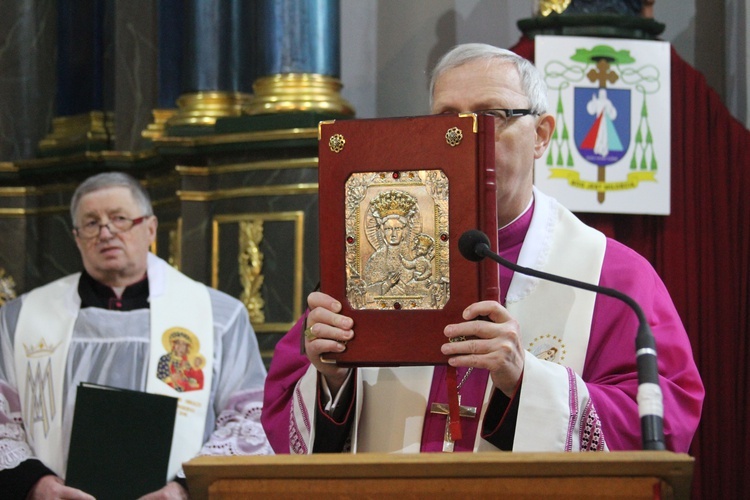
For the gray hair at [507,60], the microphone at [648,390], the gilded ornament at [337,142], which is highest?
the gray hair at [507,60]

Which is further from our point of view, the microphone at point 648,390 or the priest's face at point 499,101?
the priest's face at point 499,101

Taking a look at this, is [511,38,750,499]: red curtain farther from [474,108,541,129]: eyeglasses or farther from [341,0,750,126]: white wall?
[474,108,541,129]: eyeglasses

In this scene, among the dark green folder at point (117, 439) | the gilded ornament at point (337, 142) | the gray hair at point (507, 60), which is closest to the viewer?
the gilded ornament at point (337, 142)

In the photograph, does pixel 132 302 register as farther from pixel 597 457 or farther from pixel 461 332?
pixel 597 457

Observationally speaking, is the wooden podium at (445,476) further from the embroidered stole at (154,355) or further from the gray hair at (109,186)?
the gray hair at (109,186)

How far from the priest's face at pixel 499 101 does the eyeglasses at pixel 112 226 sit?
248 centimetres

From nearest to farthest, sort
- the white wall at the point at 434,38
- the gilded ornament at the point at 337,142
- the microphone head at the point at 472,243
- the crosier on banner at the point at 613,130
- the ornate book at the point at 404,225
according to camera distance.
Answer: the microphone head at the point at 472,243
the ornate book at the point at 404,225
the gilded ornament at the point at 337,142
the crosier on banner at the point at 613,130
the white wall at the point at 434,38

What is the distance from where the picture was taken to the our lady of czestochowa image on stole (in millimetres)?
2832

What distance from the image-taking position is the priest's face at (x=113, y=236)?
17.6 ft

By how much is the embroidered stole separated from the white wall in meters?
2.51

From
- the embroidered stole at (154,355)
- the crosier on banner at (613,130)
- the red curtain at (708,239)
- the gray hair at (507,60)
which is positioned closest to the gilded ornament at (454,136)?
the gray hair at (507,60)

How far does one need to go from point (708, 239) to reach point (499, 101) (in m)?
3.66

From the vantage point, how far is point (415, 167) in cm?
287

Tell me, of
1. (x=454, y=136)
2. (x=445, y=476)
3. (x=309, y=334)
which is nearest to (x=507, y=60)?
(x=454, y=136)
